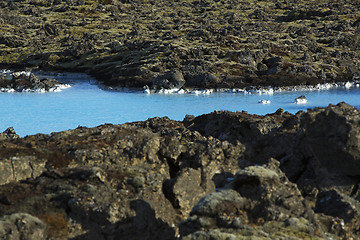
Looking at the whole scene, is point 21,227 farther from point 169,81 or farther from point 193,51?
point 193,51

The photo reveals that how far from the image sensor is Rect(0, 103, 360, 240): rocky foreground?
1473 centimetres

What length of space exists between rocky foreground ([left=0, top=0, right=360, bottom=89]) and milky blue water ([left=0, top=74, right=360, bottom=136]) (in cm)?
576

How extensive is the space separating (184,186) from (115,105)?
47.5 meters

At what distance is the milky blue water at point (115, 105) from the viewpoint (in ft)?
181

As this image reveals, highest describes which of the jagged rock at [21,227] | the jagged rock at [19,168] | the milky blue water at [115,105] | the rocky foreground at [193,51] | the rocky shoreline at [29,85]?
the rocky foreground at [193,51]

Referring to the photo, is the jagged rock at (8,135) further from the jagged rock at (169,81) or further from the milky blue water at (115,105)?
the jagged rock at (169,81)

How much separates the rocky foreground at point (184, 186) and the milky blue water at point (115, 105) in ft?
97.6

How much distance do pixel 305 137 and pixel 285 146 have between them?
200cm

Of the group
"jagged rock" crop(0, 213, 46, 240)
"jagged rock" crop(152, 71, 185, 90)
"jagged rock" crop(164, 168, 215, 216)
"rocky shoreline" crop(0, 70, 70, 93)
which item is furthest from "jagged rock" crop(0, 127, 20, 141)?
"rocky shoreline" crop(0, 70, 70, 93)

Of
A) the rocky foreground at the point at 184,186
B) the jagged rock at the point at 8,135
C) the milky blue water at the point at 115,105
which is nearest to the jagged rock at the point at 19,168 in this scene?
the rocky foreground at the point at 184,186

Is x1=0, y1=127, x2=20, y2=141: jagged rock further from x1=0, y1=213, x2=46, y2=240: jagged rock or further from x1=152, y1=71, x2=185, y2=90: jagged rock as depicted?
x1=152, y1=71, x2=185, y2=90: jagged rock

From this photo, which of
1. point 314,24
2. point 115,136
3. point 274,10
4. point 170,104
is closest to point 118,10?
point 274,10

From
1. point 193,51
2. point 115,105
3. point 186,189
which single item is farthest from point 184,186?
point 193,51

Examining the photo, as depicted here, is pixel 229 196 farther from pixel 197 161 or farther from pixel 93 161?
pixel 93 161
